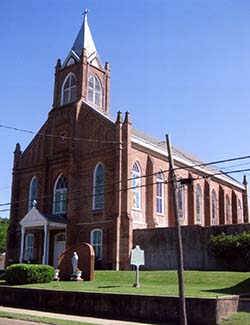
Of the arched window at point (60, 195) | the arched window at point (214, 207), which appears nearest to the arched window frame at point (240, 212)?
the arched window at point (214, 207)

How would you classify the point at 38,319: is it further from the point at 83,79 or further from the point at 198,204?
the point at 198,204

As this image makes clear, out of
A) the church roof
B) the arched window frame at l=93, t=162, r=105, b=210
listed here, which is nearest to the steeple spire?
the church roof

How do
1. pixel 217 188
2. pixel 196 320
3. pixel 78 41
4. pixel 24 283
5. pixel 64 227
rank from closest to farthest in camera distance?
pixel 196 320 < pixel 24 283 < pixel 64 227 < pixel 78 41 < pixel 217 188

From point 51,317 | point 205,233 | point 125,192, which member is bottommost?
point 51,317

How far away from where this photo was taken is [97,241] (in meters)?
35.2

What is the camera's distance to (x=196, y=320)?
1662 cm

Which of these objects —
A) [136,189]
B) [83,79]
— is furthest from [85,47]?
[136,189]

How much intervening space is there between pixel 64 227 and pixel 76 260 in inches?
345

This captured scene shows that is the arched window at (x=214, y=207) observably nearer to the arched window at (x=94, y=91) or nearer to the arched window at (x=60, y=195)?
the arched window at (x=94, y=91)

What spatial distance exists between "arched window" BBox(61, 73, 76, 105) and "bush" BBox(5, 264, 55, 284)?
1794 cm

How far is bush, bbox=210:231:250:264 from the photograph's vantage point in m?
27.4

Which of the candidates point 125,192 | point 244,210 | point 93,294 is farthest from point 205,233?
point 244,210

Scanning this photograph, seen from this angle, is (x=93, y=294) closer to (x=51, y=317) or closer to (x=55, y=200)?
(x=51, y=317)

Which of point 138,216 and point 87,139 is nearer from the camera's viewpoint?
point 138,216
